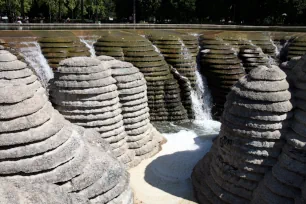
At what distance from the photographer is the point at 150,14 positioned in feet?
184

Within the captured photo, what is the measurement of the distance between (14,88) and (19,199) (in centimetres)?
292

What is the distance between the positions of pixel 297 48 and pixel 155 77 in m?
11.7

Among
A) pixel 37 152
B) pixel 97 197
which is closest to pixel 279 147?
pixel 97 197

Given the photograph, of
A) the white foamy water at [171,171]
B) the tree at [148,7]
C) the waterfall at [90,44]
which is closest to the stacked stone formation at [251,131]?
the white foamy water at [171,171]

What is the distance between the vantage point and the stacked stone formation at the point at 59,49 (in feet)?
68.6

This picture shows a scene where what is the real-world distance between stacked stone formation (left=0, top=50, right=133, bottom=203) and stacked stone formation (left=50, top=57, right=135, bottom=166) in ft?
13.1

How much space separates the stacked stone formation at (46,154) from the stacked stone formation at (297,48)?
2055 cm

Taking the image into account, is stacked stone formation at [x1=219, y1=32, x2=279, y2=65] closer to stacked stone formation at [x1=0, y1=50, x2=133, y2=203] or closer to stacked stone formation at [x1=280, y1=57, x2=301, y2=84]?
stacked stone formation at [x1=280, y1=57, x2=301, y2=84]

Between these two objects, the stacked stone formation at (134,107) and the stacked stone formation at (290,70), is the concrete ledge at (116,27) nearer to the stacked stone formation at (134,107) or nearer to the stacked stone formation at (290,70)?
the stacked stone formation at (134,107)

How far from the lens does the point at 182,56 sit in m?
24.1

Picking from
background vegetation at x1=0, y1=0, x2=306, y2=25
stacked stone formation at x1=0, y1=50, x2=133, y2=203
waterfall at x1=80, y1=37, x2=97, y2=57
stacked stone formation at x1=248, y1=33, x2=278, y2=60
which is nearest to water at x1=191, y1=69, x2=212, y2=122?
stacked stone formation at x1=248, y1=33, x2=278, y2=60

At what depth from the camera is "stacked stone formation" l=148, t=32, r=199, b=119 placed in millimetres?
23156

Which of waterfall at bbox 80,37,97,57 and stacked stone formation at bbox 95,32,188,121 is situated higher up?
waterfall at bbox 80,37,97,57

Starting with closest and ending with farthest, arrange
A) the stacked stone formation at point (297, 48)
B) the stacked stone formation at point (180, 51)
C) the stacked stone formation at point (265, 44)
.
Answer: the stacked stone formation at point (180, 51) → the stacked stone formation at point (297, 48) → the stacked stone formation at point (265, 44)
